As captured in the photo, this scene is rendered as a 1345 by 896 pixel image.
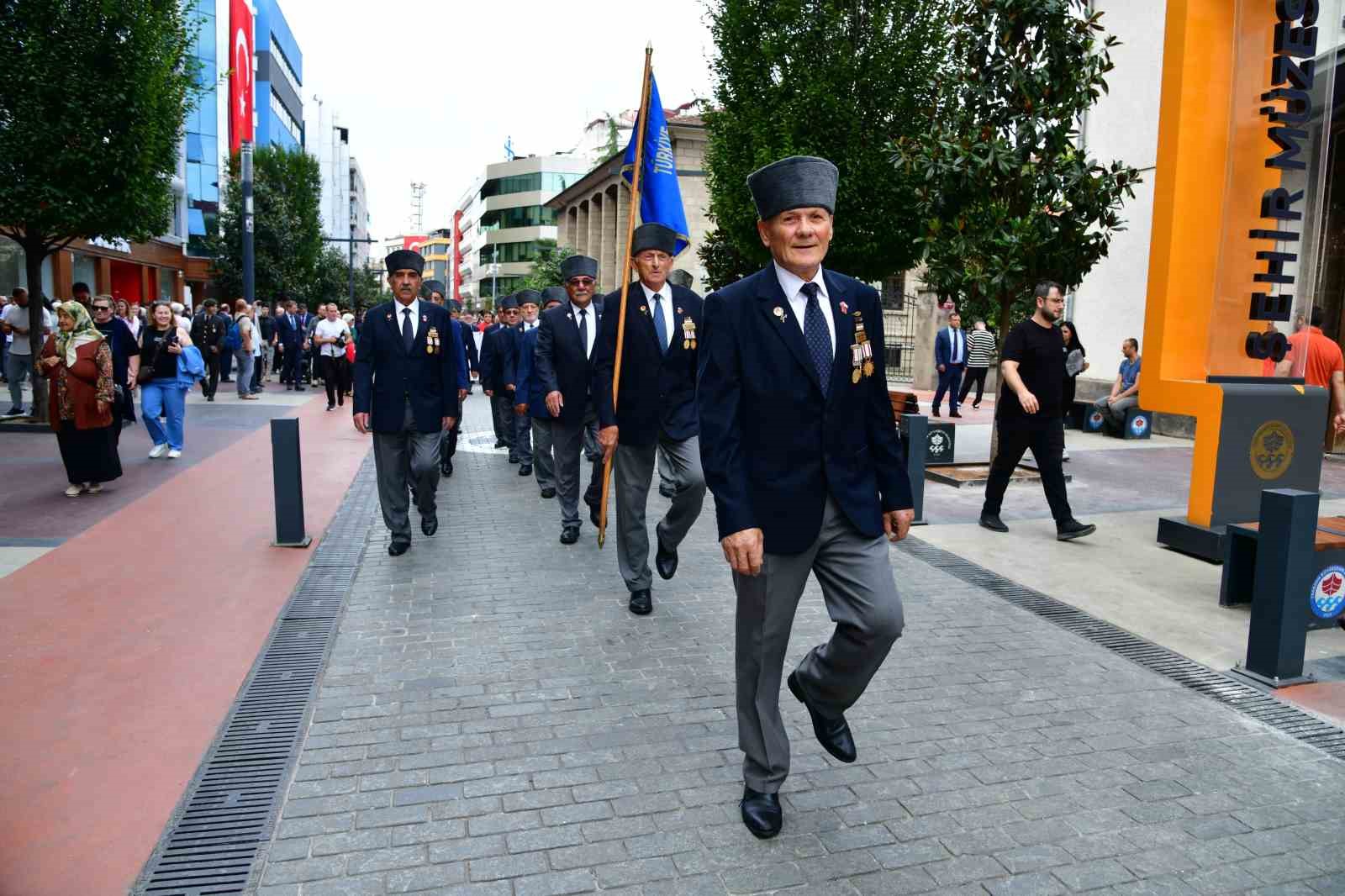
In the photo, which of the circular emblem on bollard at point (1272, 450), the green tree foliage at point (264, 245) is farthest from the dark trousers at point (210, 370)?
the circular emblem on bollard at point (1272, 450)

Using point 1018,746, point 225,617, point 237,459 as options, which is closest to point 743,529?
point 1018,746

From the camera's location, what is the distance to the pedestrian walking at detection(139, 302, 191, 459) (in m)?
11.1

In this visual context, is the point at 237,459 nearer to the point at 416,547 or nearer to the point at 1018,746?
the point at 416,547

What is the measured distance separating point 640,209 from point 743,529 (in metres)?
4.14

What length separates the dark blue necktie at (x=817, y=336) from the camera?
10.6ft

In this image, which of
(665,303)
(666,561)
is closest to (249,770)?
(666,561)

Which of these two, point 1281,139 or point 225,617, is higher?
point 1281,139

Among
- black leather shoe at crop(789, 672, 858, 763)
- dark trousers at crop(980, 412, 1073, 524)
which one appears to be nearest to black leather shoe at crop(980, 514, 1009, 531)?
dark trousers at crop(980, 412, 1073, 524)

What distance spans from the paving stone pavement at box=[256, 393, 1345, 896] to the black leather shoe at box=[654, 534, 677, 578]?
0.57 m

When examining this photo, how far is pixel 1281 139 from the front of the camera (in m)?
7.33

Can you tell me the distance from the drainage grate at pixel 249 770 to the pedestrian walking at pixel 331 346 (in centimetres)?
1293

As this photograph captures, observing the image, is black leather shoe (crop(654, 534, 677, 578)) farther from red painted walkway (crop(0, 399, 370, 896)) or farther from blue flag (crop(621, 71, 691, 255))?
red painted walkway (crop(0, 399, 370, 896))

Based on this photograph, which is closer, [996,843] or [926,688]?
[996,843]

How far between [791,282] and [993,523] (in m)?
5.61
